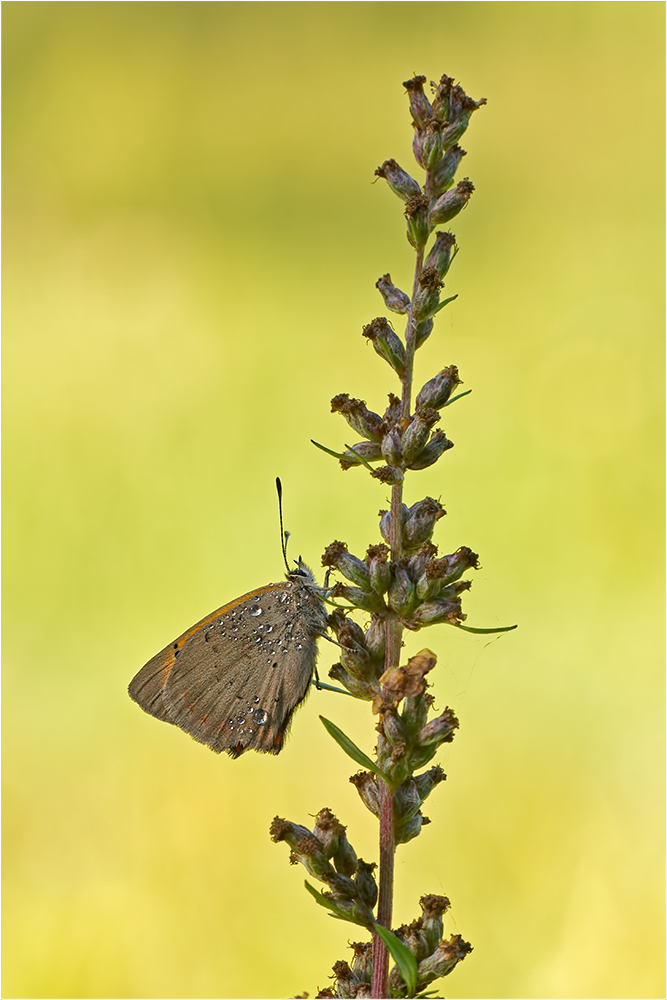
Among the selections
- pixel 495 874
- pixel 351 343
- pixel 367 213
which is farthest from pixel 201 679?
pixel 367 213

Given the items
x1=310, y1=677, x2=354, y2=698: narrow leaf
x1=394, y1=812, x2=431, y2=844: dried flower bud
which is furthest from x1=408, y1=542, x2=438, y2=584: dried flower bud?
x1=394, y1=812, x2=431, y2=844: dried flower bud

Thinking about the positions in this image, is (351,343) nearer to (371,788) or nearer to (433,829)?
(433,829)

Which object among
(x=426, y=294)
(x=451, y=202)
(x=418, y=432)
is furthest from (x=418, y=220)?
(x=418, y=432)

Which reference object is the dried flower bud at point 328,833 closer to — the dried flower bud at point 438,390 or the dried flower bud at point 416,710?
the dried flower bud at point 416,710

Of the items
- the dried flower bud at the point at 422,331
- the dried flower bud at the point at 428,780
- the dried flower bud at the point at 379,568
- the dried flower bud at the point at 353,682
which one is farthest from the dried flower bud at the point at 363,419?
the dried flower bud at the point at 428,780

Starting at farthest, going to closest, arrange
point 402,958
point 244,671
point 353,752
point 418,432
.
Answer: point 244,671 < point 418,432 < point 353,752 < point 402,958

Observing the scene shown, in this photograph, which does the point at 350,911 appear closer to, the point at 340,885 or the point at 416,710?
the point at 340,885
